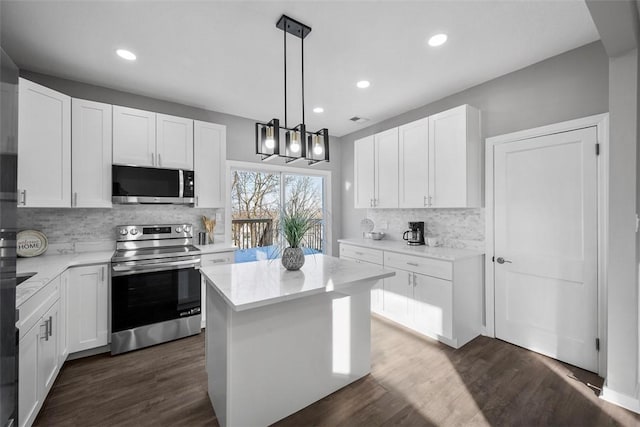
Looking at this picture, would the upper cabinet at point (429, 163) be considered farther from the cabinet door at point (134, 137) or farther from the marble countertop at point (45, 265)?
the marble countertop at point (45, 265)

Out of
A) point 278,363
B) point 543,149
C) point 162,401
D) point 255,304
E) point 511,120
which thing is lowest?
point 162,401

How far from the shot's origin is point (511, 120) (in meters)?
2.80

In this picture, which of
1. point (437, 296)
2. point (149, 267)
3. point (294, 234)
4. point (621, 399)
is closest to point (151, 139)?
point (149, 267)

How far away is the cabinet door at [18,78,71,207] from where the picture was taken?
227 centimetres

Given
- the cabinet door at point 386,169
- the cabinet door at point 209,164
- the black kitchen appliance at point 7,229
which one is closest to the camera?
the black kitchen appliance at point 7,229

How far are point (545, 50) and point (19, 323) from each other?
430 centimetres

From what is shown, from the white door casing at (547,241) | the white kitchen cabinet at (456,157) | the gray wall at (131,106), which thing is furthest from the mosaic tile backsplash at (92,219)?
the white door casing at (547,241)

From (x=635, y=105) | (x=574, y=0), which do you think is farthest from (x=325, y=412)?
(x=574, y=0)

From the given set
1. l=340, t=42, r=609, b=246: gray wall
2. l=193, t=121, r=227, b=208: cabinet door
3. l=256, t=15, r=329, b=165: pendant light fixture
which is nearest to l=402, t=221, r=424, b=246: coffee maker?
l=340, t=42, r=609, b=246: gray wall

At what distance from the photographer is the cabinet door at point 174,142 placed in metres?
3.12

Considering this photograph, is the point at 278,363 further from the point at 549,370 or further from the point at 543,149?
the point at 543,149

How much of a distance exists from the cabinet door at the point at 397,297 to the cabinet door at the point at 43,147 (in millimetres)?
3545

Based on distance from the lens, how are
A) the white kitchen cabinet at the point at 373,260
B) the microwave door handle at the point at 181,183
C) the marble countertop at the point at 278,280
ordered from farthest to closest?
the white kitchen cabinet at the point at 373,260
the microwave door handle at the point at 181,183
the marble countertop at the point at 278,280

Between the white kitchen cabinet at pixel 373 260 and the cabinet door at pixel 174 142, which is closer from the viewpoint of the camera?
the cabinet door at pixel 174 142
